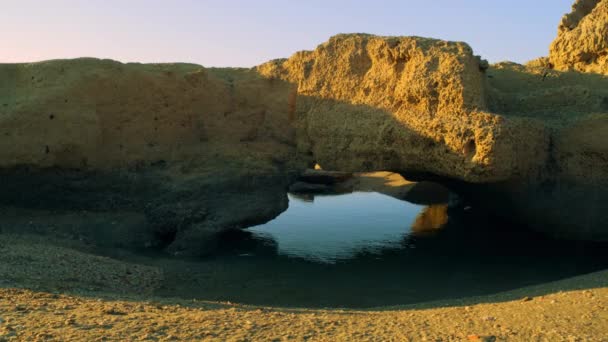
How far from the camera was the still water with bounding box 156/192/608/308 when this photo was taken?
8125mm

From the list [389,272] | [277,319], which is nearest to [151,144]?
[389,272]

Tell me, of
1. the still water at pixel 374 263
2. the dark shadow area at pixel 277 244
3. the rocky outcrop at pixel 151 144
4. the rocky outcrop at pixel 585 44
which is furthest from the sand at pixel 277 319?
the rocky outcrop at pixel 585 44

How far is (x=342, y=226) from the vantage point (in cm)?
1437

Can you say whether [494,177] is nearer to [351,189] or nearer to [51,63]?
[51,63]

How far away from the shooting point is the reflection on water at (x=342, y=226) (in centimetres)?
1145

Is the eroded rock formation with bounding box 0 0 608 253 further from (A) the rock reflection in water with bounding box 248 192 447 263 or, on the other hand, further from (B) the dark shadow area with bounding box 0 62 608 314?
(A) the rock reflection in water with bounding box 248 192 447 263

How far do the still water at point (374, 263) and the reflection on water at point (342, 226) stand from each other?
29 mm

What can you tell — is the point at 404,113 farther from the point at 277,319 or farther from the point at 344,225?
the point at 277,319

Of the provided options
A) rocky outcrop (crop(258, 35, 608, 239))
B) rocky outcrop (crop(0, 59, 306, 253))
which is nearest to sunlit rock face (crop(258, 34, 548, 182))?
rocky outcrop (crop(258, 35, 608, 239))

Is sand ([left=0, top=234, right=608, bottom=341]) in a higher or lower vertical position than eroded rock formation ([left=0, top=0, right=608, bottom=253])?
lower

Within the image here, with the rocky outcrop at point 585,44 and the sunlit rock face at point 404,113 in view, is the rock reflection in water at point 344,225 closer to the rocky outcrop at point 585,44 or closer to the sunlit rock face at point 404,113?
the sunlit rock face at point 404,113

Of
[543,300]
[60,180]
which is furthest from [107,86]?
[543,300]

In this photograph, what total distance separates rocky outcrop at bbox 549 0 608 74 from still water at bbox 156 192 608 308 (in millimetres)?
4348

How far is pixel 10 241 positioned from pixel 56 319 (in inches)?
211
